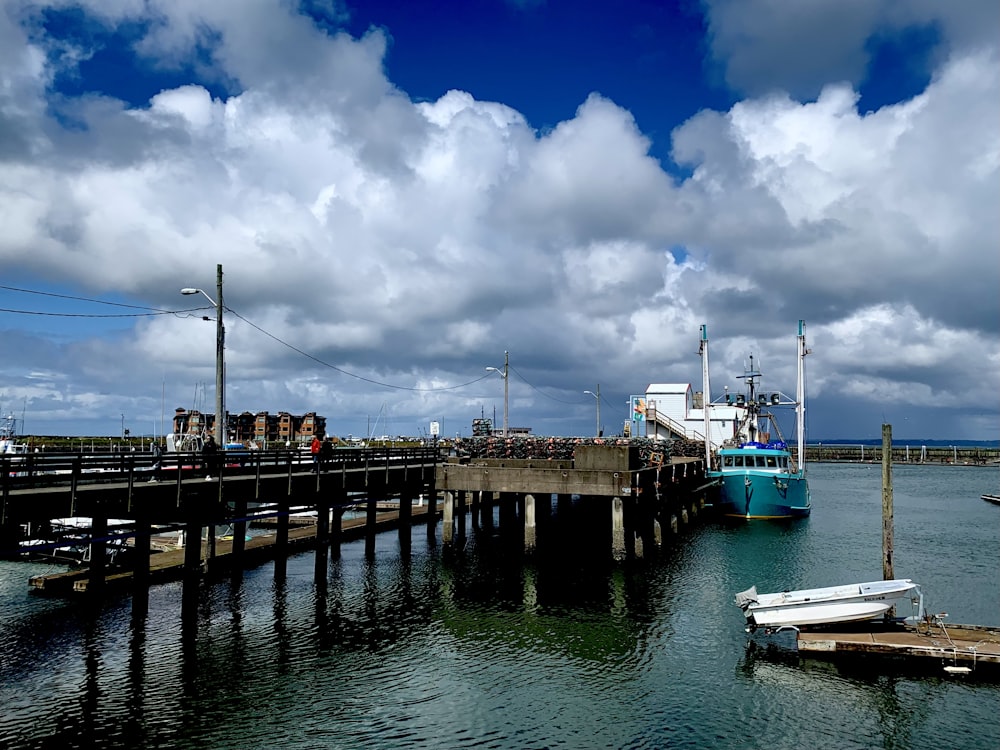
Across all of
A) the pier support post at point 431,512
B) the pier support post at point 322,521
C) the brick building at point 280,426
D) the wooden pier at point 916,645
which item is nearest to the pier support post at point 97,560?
the pier support post at point 322,521

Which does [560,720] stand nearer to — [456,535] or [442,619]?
[442,619]

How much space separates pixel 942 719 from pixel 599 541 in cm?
2398

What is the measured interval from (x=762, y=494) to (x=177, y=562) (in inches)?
1570

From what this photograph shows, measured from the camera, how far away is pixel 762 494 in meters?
51.8

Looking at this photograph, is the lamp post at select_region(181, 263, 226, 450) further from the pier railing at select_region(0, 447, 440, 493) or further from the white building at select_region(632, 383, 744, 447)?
the white building at select_region(632, 383, 744, 447)

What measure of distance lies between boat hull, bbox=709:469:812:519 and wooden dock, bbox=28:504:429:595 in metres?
26.3

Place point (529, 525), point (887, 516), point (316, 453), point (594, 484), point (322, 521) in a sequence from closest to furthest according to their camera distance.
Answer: point (887, 516) < point (316, 453) < point (322, 521) < point (594, 484) < point (529, 525)

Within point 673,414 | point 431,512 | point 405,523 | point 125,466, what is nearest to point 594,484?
point 405,523

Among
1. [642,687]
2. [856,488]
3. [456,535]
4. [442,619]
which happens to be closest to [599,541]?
[456,535]

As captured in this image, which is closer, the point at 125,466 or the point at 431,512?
the point at 125,466

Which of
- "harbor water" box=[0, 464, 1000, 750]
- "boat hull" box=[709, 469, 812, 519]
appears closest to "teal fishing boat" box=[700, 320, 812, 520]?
"boat hull" box=[709, 469, 812, 519]

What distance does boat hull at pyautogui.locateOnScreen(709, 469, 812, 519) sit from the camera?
2034 inches

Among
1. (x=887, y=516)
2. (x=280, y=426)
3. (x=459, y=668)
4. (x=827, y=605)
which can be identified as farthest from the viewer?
(x=280, y=426)

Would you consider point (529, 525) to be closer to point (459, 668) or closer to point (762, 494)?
point (459, 668)
